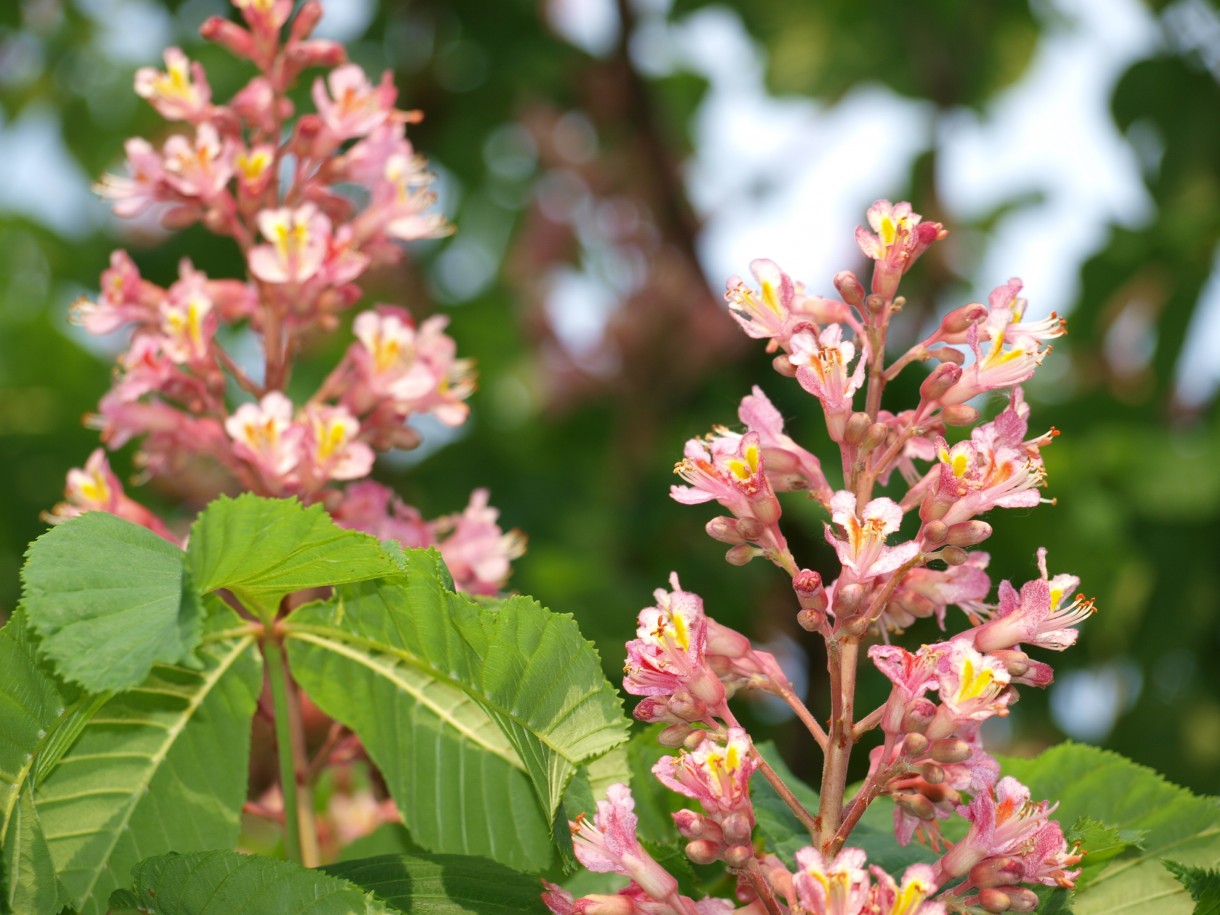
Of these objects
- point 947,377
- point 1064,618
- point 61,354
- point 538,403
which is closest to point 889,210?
point 947,377

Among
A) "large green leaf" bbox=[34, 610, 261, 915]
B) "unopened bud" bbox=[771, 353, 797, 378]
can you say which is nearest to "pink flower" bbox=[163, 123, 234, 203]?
"large green leaf" bbox=[34, 610, 261, 915]

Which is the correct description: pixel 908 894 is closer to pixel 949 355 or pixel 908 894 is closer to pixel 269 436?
pixel 949 355

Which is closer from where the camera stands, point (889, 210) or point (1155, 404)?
point (889, 210)

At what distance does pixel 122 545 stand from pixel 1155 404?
3790mm

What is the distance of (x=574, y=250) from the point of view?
Answer: 7.06 m

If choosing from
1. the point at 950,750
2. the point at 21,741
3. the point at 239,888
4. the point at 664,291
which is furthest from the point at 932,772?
the point at 664,291

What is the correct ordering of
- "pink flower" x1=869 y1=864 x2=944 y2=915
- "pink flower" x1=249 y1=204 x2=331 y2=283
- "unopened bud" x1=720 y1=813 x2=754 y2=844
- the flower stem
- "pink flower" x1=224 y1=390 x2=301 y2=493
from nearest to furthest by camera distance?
"pink flower" x1=869 y1=864 x2=944 y2=915
"unopened bud" x1=720 y1=813 x2=754 y2=844
the flower stem
"pink flower" x1=224 y1=390 x2=301 y2=493
"pink flower" x1=249 y1=204 x2=331 y2=283

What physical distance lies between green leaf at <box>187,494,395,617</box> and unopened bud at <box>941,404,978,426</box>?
0.57m

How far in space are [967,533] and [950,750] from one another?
8.1 inches

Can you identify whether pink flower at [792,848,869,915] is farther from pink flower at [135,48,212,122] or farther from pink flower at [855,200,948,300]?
pink flower at [135,48,212,122]

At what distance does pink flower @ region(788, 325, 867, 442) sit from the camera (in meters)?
1.38

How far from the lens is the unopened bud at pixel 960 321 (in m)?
1.44

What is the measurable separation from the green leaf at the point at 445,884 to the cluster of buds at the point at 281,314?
1.67 ft

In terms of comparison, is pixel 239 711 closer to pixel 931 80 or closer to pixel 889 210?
pixel 889 210
